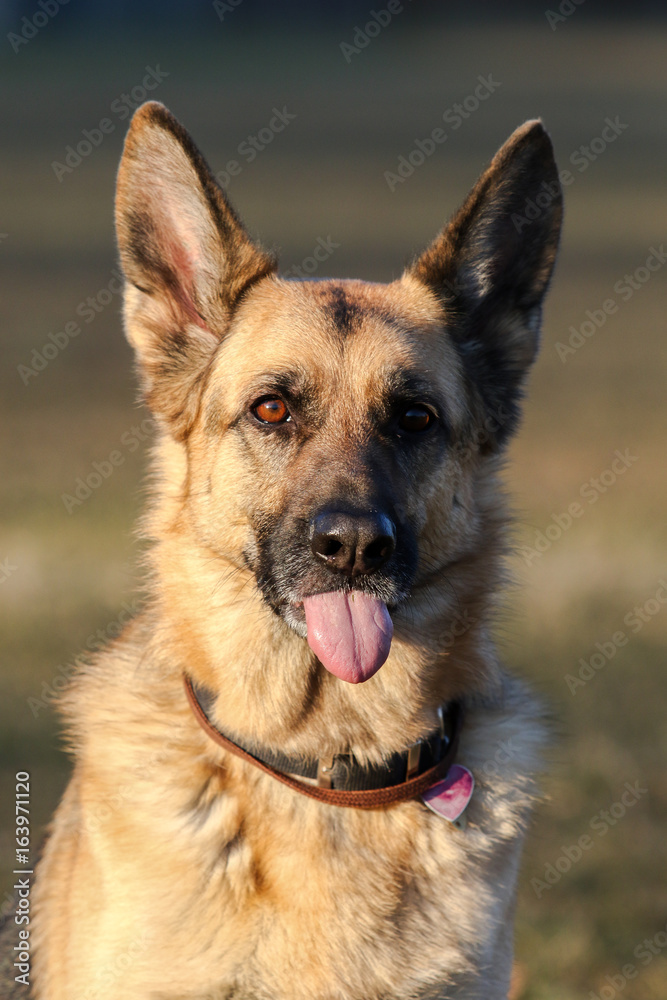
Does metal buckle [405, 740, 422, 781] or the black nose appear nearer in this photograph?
the black nose

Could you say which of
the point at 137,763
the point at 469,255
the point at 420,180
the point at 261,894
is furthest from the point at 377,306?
the point at 420,180

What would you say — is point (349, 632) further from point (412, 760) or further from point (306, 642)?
point (412, 760)

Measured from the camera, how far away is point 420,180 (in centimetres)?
3791

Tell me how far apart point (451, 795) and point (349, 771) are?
333 millimetres

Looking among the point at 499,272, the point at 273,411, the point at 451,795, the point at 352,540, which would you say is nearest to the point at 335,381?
the point at 273,411

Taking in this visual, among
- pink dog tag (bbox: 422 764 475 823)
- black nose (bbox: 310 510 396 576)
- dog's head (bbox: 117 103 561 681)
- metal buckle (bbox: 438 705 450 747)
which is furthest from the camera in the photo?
metal buckle (bbox: 438 705 450 747)

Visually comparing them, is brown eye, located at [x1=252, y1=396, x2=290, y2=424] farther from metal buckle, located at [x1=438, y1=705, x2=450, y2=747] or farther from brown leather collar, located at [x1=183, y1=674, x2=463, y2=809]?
metal buckle, located at [x1=438, y1=705, x2=450, y2=747]

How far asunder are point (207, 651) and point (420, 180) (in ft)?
122

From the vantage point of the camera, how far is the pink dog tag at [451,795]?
304cm

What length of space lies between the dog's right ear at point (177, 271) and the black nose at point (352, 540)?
0.82 m

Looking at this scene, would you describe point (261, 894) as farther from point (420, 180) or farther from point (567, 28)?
point (567, 28)

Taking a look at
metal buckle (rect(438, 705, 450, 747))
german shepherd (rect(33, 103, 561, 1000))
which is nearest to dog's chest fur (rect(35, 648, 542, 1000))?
german shepherd (rect(33, 103, 561, 1000))

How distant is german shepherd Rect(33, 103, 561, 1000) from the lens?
2.82 meters

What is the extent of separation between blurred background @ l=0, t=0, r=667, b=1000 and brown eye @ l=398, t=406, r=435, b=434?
546 mm
